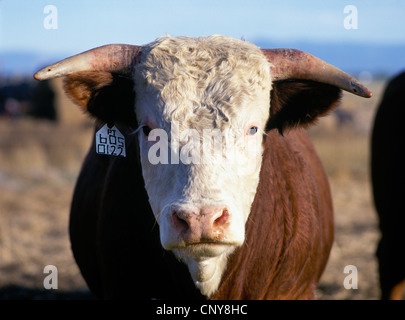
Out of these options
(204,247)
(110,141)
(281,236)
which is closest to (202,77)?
(110,141)

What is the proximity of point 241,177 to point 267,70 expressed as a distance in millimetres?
682

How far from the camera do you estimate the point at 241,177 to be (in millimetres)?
2789

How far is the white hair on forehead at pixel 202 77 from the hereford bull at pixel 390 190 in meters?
2.85

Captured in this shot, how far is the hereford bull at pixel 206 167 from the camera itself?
8.64 ft

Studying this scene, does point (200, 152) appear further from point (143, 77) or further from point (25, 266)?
point (25, 266)

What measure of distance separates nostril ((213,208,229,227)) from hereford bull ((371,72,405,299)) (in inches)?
130

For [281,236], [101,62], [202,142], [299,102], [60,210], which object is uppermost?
[101,62]

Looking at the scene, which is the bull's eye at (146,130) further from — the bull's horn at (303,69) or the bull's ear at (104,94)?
the bull's horn at (303,69)

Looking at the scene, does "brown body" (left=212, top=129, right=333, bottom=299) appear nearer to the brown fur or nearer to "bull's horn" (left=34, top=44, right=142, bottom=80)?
the brown fur

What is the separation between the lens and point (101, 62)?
3051 mm

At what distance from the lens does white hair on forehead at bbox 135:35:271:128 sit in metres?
2.81

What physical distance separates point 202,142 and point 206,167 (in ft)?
0.49

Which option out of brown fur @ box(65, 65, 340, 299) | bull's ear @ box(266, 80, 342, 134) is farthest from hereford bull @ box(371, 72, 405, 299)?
bull's ear @ box(266, 80, 342, 134)

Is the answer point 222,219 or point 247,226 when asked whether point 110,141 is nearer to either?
point 247,226
